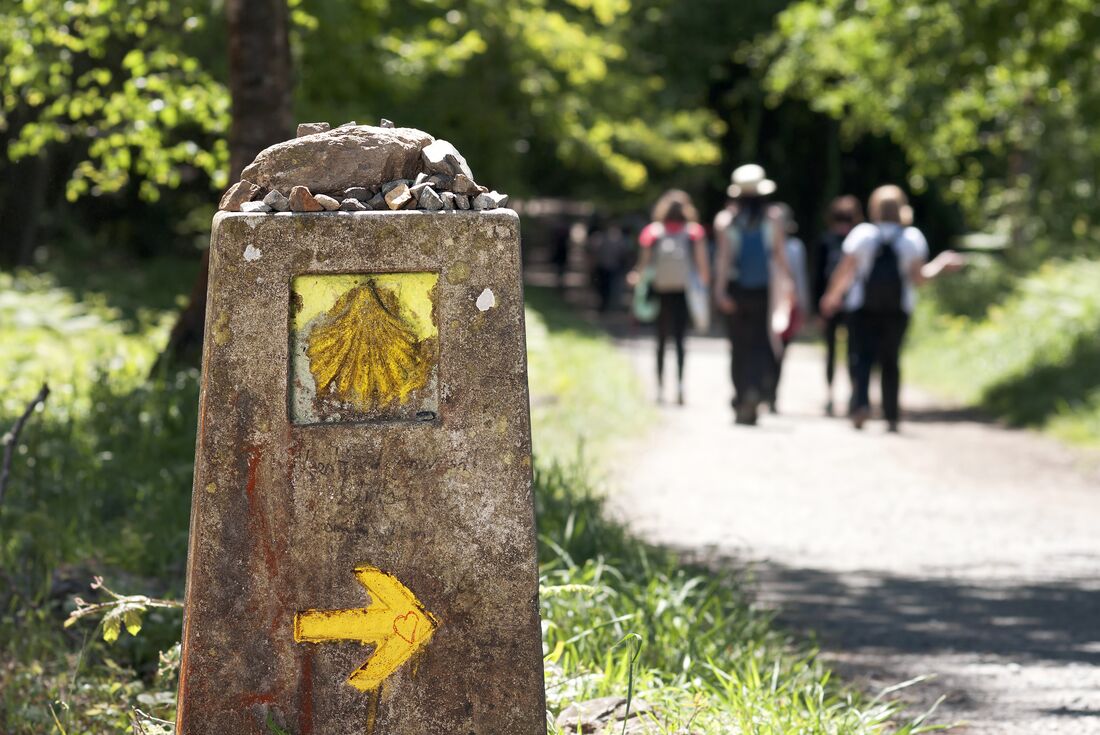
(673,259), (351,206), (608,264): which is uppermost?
(608,264)

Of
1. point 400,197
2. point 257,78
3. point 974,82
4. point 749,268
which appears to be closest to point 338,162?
point 400,197

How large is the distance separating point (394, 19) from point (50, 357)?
7539 mm

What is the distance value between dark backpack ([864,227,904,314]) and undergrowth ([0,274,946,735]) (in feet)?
12.1

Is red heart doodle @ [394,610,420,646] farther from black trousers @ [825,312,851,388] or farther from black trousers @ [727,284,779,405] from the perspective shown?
black trousers @ [825,312,851,388]

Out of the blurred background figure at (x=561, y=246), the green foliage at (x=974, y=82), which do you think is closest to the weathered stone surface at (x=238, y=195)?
the green foliage at (x=974, y=82)

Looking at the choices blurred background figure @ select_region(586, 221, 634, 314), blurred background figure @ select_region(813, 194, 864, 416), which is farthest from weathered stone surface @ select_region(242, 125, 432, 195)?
blurred background figure @ select_region(586, 221, 634, 314)

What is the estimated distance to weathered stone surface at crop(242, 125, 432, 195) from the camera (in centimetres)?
380

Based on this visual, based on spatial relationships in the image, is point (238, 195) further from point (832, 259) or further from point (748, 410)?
point (832, 259)

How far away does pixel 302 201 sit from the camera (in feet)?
11.9

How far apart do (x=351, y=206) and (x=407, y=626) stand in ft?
3.14

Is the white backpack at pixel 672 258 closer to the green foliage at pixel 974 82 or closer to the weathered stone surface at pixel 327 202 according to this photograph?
the green foliage at pixel 974 82

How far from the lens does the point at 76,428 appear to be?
9.05 m

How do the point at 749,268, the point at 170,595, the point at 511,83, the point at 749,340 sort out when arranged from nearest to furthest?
the point at 170,595, the point at 749,268, the point at 749,340, the point at 511,83

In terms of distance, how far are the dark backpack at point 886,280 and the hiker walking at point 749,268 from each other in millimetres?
677
